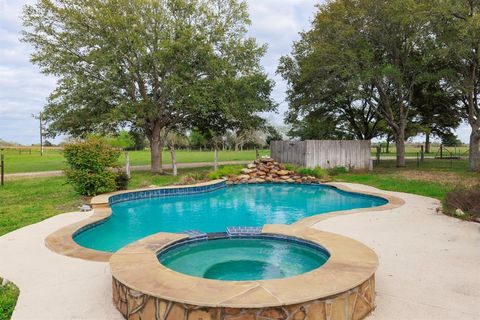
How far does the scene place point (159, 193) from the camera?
11461 millimetres

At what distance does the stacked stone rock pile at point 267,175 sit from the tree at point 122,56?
3851 mm

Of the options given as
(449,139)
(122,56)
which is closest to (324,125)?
(122,56)

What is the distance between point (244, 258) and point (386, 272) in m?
2.03

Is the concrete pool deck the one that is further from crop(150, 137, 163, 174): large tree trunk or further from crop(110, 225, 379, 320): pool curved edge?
crop(150, 137, 163, 174): large tree trunk

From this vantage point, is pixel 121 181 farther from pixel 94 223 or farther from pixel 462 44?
pixel 462 44

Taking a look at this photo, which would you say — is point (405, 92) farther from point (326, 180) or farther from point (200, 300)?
point (200, 300)

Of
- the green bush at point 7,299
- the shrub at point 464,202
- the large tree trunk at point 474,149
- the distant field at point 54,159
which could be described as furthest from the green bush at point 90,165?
the large tree trunk at point 474,149

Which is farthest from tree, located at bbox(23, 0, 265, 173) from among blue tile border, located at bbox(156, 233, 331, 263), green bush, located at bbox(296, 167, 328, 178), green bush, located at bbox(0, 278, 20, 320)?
green bush, located at bbox(0, 278, 20, 320)

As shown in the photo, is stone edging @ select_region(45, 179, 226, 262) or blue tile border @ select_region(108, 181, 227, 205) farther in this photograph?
blue tile border @ select_region(108, 181, 227, 205)

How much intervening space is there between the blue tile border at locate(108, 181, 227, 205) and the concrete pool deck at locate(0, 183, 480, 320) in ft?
10.8

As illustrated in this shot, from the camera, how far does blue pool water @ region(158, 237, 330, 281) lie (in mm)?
4582

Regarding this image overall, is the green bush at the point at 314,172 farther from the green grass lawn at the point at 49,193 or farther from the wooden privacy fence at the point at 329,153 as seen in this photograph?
the wooden privacy fence at the point at 329,153

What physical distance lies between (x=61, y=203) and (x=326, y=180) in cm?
1030

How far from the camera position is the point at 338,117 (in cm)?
2292
